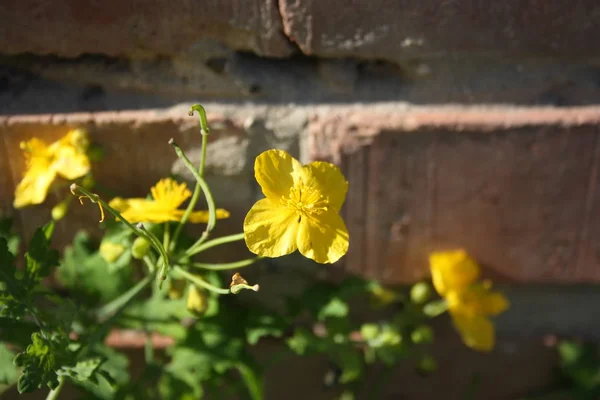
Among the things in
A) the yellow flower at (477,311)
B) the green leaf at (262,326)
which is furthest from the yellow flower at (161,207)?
the yellow flower at (477,311)

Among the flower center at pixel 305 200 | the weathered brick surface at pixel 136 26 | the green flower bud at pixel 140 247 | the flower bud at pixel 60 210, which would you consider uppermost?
the weathered brick surface at pixel 136 26

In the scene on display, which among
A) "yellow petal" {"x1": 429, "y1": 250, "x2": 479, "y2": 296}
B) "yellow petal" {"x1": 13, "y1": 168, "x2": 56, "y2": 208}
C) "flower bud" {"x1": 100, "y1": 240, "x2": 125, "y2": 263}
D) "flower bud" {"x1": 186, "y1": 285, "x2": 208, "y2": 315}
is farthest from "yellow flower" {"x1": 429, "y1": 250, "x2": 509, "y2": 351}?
"yellow petal" {"x1": 13, "y1": 168, "x2": 56, "y2": 208}

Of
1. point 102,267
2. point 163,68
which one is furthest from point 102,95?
point 102,267

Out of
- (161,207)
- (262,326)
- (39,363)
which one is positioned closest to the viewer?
(39,363)

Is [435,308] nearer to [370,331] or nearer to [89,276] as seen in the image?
[370,331]

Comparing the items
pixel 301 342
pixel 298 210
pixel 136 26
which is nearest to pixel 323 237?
pixel 298 210

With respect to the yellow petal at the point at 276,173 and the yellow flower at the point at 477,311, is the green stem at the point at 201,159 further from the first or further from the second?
the yellow flower at the point at 477,311

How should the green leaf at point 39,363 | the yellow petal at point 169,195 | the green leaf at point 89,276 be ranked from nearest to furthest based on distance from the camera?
the green leaf at point 39,363 < the yellow petal at point 169,195 < the green leaf at point 89,276
